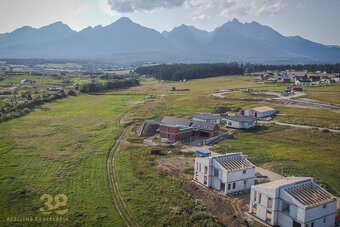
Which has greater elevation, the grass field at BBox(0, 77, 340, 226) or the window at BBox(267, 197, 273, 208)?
the window at BBox(267, 197, 273, 208)

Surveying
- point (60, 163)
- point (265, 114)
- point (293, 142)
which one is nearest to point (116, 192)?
point (60, 163)

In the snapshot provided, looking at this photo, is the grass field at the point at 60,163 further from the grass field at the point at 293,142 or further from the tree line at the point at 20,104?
the grass field at the point at 293,142

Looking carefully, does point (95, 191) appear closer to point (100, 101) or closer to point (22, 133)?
point (22, 133)

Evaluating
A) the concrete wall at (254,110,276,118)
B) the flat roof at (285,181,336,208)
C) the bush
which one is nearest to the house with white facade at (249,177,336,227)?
the flat roof at (285,181,336,208)

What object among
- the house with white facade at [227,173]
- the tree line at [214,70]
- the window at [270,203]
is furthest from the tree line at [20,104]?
the tree line at [214,70]

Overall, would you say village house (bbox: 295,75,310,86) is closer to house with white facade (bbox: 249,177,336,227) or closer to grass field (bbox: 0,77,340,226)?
grass field (bbox: 0,77,340,226)

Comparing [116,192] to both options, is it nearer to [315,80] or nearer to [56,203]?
[56,203]

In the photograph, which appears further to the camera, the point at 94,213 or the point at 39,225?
the point at 94,213

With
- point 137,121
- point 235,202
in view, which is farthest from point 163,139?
point 235,202
